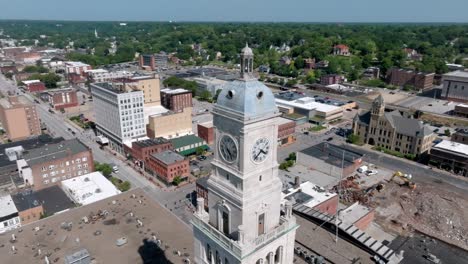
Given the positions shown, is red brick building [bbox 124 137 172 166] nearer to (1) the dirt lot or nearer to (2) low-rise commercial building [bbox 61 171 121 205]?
(2) low-rise commercial building [bbox 61 171 121 205]

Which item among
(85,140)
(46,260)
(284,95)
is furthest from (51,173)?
(284,95)

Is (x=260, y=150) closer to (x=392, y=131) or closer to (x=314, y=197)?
(x=314, y=197)

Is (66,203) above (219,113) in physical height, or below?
below

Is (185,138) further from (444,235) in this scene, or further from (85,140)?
(444,235)

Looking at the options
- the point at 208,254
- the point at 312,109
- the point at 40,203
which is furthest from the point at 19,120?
the point at 208,254

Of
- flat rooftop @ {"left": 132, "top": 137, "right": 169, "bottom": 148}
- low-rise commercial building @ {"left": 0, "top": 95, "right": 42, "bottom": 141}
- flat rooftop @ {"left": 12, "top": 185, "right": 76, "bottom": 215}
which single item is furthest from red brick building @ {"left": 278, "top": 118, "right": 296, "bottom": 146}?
low-rise commercial building @ {"left": 0, "top": 95, "right": 42, "bottom": 141}

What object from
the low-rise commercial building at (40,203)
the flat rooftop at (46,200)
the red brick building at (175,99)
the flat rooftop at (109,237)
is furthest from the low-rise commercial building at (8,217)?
the red brick building at (175,99)

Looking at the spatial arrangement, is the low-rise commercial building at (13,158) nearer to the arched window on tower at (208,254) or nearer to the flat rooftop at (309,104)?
the arched window on tower at (208,254)
